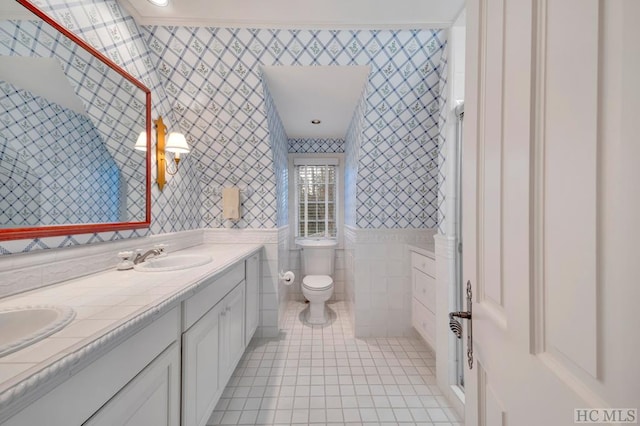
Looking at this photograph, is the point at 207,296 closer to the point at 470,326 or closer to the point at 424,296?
the point at 470,326

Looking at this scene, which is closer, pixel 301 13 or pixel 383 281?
pixel 301 13

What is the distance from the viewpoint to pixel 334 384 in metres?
1.79

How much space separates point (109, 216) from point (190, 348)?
866mm

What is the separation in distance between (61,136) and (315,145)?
2.61 metres

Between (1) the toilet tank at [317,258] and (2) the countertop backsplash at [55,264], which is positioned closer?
(2) the countertop backsplash at [55,264]

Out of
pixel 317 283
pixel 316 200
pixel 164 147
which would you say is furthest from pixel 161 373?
pixel 316 200

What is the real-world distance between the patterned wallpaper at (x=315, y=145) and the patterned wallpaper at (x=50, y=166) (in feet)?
7.46

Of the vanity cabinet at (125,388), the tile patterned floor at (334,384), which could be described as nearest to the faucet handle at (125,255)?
the vanity cabinet at (125,388)

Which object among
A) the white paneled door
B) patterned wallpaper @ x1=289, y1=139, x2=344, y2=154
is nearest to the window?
patterned wallpaper @ x1=289, y1=139, x2=344, y2=154

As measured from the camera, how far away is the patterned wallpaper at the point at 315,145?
344 cm

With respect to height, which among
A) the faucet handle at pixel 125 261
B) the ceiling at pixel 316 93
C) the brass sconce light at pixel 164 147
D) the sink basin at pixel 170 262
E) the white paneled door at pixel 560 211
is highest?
the ceiling at pixel 316 93

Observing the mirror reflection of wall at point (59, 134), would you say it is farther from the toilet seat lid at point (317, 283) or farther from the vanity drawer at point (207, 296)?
the toilet seat lid at point (317, 283)

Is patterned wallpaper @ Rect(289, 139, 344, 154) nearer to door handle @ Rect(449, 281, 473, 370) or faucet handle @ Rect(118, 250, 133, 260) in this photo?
faucet handle @ Rect(118, 250, 133, 260)

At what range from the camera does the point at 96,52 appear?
4.43ft
